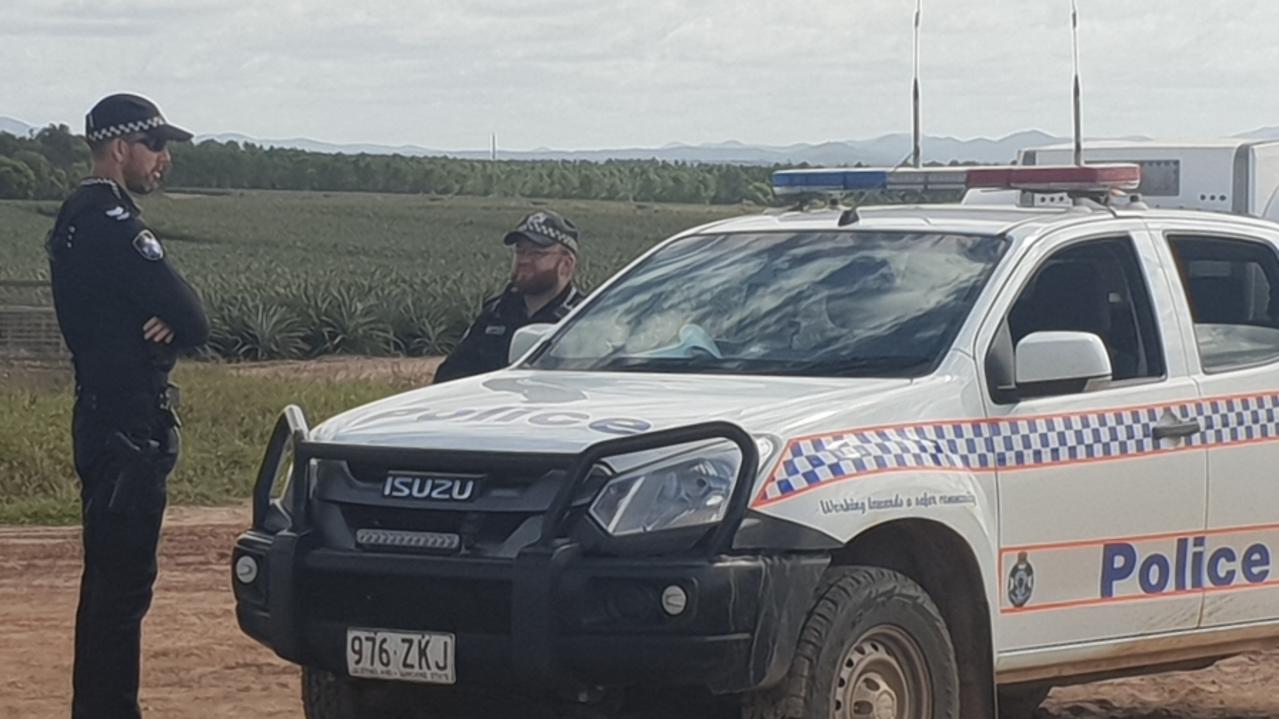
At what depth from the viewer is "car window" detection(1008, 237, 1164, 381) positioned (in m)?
7.04

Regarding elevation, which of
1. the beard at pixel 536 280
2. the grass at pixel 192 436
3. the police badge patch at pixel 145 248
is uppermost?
the police badge patch at pixel 145 248

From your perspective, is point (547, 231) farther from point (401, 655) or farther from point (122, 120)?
point (401, 655)

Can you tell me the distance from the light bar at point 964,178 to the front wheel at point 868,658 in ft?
6.34

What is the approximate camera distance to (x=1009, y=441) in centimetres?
641

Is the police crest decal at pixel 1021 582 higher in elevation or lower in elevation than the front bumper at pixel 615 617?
lower

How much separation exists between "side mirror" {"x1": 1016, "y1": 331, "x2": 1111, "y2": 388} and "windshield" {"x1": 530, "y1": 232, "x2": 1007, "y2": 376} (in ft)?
0.76

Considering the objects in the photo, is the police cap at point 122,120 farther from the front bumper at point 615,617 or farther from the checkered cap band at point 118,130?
the front bumper at point 615,617

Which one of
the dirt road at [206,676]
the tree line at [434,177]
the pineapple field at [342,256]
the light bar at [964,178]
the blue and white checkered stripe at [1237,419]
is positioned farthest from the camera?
the tree line at [434,177]

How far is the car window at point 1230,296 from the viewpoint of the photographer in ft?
24.1

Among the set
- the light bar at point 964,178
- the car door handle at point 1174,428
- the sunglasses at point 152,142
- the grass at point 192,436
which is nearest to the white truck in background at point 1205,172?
the grass at point 192,436

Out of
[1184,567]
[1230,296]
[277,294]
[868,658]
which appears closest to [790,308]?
[868,658]

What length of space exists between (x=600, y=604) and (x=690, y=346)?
4.93 feet

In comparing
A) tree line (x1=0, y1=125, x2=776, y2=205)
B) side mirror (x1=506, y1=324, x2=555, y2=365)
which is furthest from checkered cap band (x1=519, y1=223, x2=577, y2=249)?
tree line (x1=0, y1=125, x2=776, y2=205)

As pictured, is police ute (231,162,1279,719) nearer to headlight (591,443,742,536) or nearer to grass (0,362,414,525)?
headlight (591,443,742,536)
